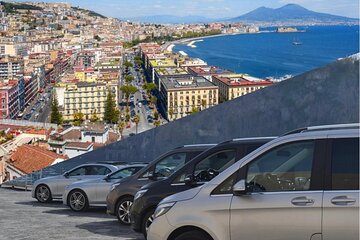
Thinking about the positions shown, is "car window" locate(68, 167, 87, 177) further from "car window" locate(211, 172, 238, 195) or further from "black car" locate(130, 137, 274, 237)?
"car window" locate(211, 172, 238, 195)

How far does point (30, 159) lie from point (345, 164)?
24.0 metres

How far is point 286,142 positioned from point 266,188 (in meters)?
0.28

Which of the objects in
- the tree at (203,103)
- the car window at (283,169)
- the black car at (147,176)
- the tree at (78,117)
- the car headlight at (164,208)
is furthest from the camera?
the tree at (78,117)

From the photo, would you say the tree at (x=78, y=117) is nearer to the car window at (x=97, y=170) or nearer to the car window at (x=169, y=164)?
the car window at (x=97, y=170)

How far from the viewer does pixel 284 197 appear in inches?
136

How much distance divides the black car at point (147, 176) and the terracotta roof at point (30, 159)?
18.2 m

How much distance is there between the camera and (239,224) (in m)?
3.58

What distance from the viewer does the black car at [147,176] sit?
6121 mm

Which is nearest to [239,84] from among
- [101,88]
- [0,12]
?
[101,88]

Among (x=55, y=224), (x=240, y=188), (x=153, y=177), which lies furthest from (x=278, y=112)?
(x=240, y=188)

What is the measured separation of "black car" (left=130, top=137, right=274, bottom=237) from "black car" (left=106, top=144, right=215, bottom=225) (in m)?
0.86

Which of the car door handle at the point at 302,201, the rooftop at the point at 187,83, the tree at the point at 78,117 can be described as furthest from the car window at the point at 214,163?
the tree at the point at 78,117

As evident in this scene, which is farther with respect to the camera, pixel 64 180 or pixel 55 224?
pixel 64 180

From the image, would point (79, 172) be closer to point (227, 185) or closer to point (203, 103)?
point (227, 185)
